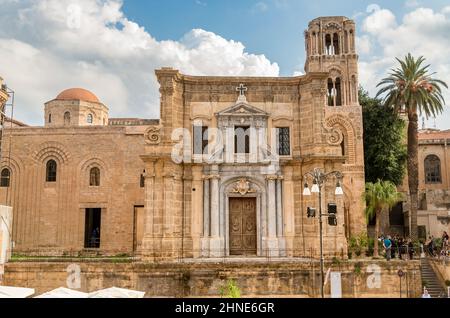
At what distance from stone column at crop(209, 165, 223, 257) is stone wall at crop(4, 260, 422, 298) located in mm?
3187

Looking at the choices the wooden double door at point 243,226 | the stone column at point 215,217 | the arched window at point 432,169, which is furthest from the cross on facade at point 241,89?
the arched window at point 432,169

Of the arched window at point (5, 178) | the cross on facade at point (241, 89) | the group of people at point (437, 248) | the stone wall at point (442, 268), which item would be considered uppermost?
the cross on facade at point (241, 89)

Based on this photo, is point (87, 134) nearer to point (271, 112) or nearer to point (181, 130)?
point (181, 130)

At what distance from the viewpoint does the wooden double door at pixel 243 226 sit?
23.1 metres

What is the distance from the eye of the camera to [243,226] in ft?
76.6

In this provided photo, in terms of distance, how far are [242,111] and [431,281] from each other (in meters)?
12.9

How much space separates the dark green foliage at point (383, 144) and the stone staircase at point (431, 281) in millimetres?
12998

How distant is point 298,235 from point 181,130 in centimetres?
802

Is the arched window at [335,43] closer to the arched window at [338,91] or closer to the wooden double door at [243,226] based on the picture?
the arched window at [338,91]

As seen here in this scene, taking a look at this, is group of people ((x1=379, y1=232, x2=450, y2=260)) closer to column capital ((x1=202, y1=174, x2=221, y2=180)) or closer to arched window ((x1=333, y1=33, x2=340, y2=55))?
column capital ((x1=202, y1=174, x2=221, y2=180))

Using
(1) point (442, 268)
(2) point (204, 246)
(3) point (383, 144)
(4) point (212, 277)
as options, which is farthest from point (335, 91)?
(4) point (212, 277)

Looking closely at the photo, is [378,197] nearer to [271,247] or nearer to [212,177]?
[271,247]

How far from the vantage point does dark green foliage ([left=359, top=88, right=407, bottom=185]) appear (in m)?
37.1
